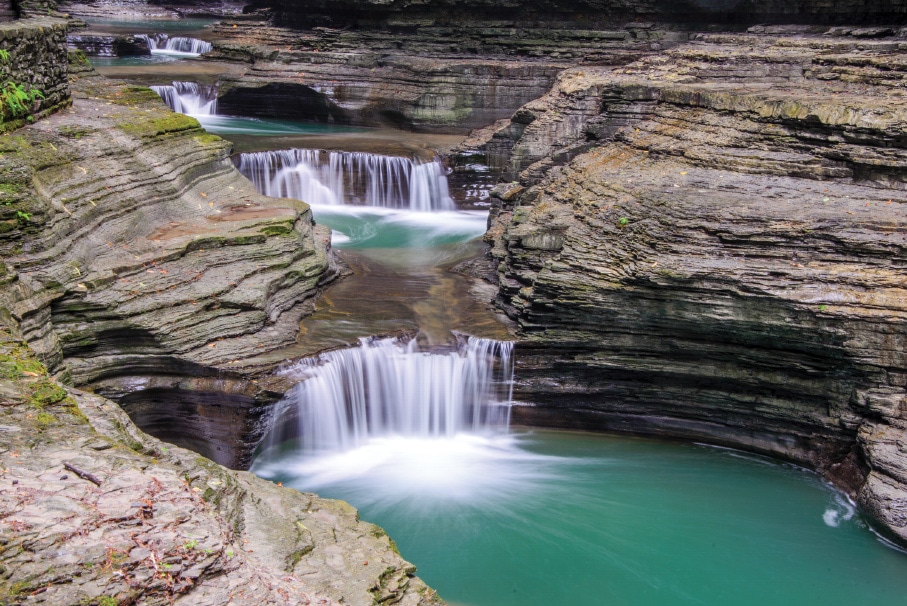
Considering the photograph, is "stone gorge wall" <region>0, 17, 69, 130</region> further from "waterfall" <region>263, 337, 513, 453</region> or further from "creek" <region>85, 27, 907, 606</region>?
"waterfall" <region>263, 337, 513, 453</region>

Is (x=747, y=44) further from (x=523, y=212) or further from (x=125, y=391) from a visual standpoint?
(x=125, y=391)

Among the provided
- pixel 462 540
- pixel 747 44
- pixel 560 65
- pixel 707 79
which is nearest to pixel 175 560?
pixel 462 540

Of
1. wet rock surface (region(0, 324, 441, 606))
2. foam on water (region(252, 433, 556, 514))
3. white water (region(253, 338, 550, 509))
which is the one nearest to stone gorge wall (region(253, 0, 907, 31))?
white water (region(253, 338, 550, 509))

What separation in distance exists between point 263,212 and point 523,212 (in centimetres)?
378

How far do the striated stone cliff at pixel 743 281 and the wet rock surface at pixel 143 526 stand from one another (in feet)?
14.8

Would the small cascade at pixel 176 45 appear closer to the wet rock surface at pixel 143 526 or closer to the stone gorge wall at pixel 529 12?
the stone gorge wall at pixel 529 12

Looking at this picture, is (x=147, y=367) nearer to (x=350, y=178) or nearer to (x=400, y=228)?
(x=400, y=228)

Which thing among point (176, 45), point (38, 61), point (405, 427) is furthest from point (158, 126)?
point (176, 45)

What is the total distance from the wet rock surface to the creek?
86.6 inches

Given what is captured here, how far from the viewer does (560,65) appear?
2033cm

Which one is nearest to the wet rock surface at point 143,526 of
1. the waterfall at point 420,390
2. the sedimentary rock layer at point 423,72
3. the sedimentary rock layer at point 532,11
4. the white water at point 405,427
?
the white water at point 405,427

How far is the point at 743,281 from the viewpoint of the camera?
9.38 metres

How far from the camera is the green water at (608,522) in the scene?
328 inches

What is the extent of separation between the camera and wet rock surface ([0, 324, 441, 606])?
446cm
